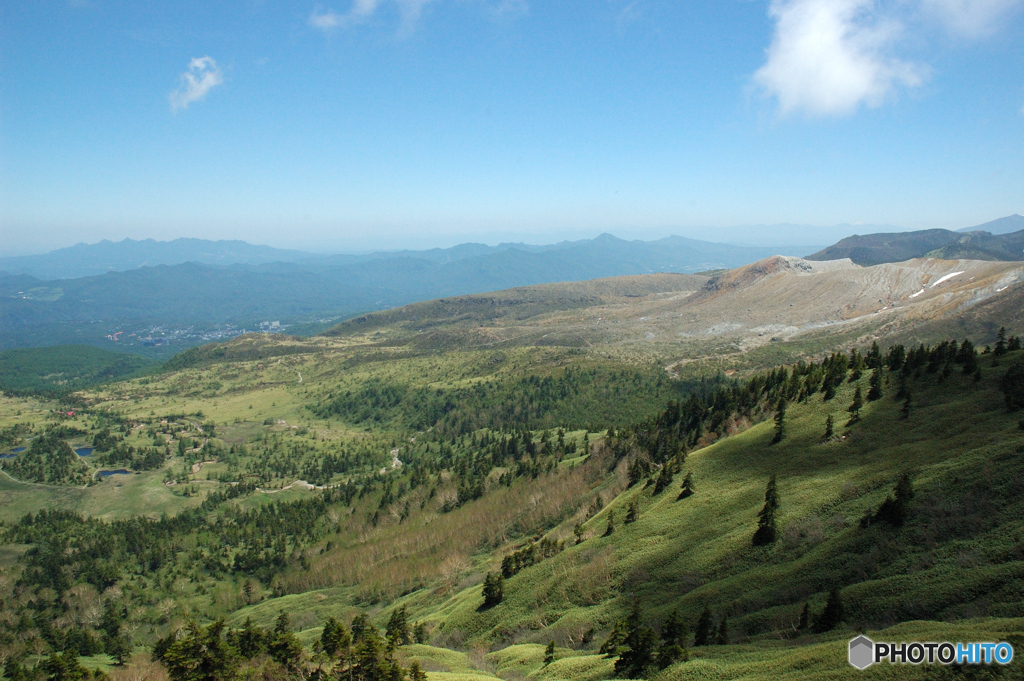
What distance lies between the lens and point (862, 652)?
1908 centimetres

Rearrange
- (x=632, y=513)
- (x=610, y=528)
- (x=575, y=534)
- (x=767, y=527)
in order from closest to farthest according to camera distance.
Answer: (x=767, y=527) → (x=610, y=528) → (x=632, y=513) → (x=575, y=534)

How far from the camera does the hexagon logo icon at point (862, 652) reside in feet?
60.5

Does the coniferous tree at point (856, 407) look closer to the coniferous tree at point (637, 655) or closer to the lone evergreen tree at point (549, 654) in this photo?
the coniferous tree at point (637, 655)

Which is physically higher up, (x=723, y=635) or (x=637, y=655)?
(x=723, y=635)

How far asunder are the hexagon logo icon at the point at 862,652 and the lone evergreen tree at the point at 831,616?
14.6 ft

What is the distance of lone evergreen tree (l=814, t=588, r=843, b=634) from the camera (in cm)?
2362

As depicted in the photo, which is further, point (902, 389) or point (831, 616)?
point (902, 389)

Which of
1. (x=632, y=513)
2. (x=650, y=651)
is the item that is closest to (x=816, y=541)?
(x=650, y=651)

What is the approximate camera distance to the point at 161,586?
10494 cm

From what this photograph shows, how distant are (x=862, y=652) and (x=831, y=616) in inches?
200

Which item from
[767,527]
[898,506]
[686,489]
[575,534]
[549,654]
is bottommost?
[575,534]

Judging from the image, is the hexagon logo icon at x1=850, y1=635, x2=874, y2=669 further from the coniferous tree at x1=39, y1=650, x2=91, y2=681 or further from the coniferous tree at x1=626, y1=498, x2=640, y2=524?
the coniferous tree at x1=39, y1=650, x2=91, y2=681

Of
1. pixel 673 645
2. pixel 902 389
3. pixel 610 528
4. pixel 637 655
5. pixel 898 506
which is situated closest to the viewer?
pixel 673 645

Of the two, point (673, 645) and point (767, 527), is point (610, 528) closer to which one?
point (767, 527)
